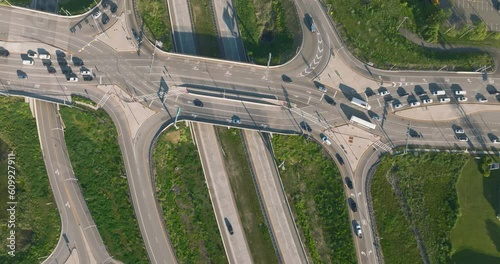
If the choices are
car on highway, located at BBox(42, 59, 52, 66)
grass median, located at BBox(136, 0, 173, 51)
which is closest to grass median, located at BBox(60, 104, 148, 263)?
car on highway, located at BBox(42, 59, 52, 66)

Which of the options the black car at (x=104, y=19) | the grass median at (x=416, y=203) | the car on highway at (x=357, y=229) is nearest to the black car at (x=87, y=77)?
the black car at (x=104, y=19)

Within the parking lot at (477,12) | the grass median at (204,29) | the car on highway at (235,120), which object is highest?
the grass median at (204,29)

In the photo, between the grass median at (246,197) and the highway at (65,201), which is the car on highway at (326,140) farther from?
the highway at (65,201)

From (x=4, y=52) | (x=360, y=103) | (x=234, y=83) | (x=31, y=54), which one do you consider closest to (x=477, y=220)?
(x=360, y=103)

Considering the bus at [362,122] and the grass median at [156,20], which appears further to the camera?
the grass median at [156,20]

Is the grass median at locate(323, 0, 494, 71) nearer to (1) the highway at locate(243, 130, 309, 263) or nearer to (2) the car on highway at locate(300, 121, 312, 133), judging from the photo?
(2) the car on highway at locate(300, 121, 312, 133)

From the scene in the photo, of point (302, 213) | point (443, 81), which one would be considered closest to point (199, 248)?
point (302, 213)
